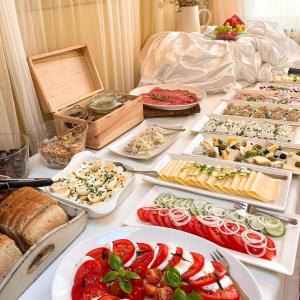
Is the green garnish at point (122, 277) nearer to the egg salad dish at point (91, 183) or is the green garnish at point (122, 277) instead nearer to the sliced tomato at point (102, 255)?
the sliced tomato at point (102, 255)

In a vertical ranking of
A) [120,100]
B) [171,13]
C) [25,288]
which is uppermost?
[171,13]

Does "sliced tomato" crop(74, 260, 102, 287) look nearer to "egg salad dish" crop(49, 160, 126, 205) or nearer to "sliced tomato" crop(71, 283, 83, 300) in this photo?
"sliced tomato" crop(71, 283, 83, 300)

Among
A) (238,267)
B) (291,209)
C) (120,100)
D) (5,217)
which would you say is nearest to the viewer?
(238,267)

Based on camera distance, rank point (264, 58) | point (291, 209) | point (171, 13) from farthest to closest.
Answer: point (171, 13) < point (264, 58) < point (291, 209)

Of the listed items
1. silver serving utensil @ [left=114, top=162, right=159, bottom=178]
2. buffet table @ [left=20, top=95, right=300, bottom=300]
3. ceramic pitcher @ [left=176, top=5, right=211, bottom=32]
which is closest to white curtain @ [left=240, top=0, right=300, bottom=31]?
ceramic pitcher @ [left=176, top=5, right=211, bottom=32]

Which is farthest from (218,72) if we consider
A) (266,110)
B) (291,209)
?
(291,209)

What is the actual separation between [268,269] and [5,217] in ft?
1.97

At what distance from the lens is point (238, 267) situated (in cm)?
64

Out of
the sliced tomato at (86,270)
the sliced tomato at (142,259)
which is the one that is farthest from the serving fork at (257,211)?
the sliced tomato at (86,270)

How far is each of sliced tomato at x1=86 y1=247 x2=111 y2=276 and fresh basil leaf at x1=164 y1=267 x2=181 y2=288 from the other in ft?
0.44

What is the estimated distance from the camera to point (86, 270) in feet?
2.09

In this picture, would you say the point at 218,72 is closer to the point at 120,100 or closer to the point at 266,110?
the point at 266,110

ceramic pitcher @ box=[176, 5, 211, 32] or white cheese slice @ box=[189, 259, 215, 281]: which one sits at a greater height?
ceramic pitcher @ box=[176, 5, 211, 32]

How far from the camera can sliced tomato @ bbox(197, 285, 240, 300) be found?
576 mm
